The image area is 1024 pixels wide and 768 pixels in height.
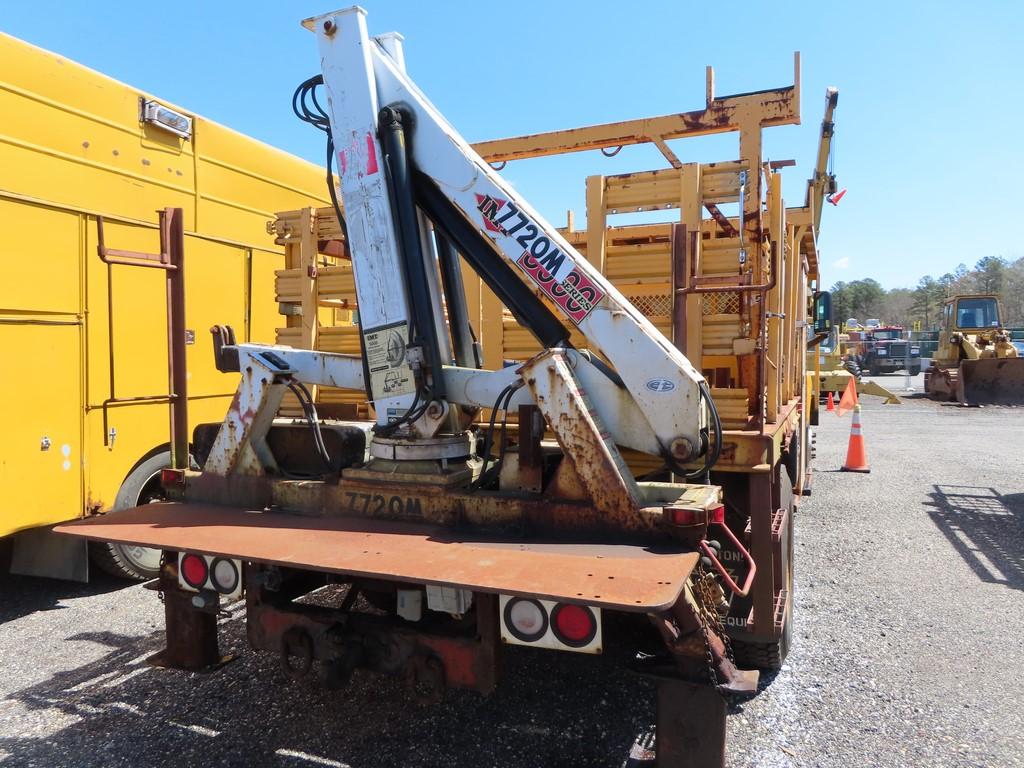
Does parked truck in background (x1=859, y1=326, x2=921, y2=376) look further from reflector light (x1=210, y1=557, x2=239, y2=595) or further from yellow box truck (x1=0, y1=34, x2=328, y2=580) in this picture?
reflector light (x1=210, y1=557, x2=239, y2=595)

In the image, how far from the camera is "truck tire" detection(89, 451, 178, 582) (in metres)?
5.10

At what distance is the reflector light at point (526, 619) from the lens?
2.38m

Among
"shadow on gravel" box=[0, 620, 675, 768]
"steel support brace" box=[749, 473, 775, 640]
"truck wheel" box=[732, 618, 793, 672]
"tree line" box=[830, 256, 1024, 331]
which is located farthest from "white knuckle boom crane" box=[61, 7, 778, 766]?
"tree line" box=[830, 256, 1024, 331]

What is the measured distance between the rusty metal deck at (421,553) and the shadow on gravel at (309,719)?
93 cm

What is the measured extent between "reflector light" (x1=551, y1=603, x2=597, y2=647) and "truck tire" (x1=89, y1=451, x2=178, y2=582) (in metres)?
3.78

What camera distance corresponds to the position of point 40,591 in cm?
508

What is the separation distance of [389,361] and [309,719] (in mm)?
1698

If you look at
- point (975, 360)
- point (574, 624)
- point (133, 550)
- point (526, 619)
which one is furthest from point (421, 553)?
point (975, 360)

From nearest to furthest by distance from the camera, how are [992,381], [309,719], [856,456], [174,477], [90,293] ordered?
1. [309,719]
2. [174,477]
3. [90,293]
4. [856,456]
5. [992,381]

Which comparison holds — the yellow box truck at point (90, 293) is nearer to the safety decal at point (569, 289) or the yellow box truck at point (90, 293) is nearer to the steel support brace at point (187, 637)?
the steel support brace at point (187, 637)

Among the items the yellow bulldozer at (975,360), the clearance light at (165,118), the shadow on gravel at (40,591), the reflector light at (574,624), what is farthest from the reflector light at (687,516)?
the yellow bulldozer at (975,360)

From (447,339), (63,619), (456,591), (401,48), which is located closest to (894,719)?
(456,591)

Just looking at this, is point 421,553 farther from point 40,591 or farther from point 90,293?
point 40,591

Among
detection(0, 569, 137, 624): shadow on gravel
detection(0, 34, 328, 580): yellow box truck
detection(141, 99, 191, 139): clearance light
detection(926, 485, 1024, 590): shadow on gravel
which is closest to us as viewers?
detection(0, 34, 328, 580): yellow box truck
